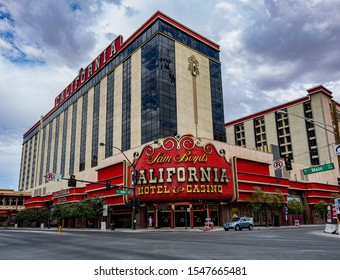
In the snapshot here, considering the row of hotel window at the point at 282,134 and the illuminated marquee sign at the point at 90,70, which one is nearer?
the illuminated marquee sign at the point at 90,70

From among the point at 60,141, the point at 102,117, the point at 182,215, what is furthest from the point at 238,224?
the point at 60,141

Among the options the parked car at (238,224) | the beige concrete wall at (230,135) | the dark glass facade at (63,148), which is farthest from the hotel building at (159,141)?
the beige concrete wall at (230,135)

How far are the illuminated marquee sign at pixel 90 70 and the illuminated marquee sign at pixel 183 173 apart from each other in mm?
38495

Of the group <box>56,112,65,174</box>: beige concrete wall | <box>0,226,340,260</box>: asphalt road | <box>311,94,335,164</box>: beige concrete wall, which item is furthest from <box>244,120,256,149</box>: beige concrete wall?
<box>0,226,340,260</box>: asphalt road

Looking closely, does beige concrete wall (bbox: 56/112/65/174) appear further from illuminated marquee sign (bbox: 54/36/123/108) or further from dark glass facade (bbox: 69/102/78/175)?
dark glass facade (bbox: 69/102/78/175)

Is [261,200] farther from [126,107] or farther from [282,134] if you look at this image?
[282,134]

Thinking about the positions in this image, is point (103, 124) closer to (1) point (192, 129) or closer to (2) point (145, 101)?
(2) point (145, 101)

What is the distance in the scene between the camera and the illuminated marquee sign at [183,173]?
41.1 metres

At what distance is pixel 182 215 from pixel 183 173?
22.2 ft

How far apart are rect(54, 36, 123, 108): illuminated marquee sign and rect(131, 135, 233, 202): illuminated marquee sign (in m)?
38.5

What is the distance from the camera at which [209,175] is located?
138ft

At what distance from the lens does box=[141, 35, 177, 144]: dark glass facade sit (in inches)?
2194

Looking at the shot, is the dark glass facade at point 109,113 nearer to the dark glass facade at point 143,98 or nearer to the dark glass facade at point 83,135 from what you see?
the dark glass facade at point 143,98
